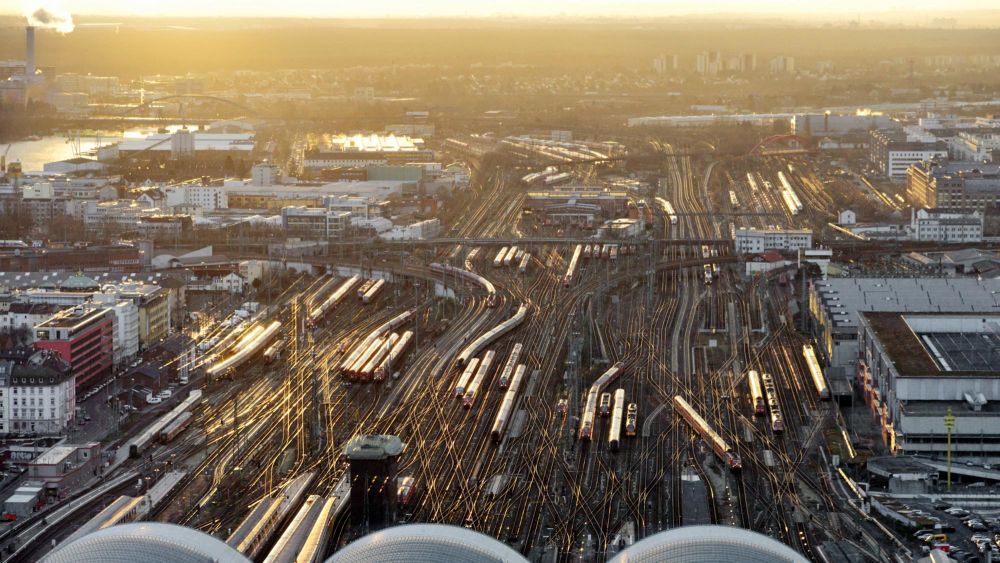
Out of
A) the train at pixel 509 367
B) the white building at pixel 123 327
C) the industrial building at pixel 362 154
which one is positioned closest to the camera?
the train at pixel 509 367

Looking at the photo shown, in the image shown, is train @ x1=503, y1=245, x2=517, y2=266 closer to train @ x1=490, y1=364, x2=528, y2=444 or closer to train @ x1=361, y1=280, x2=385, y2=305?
train @ x1=361, y1=280, x2=385, y2=305

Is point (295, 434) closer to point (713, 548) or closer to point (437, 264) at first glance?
point (713, 548)

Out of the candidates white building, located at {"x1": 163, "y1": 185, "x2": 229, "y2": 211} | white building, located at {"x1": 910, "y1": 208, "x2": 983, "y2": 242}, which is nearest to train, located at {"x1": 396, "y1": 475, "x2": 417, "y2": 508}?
white building, located at {"x1": 910, "y1": 208, "x2": 983, "y2": 242}

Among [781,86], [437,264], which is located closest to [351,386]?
[437,264]

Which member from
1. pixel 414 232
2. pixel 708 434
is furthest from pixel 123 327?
pixel 414 232

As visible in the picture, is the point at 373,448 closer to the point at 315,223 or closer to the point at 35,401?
the point at 35,401

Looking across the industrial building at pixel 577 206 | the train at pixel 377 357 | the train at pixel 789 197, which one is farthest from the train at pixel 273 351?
the train at pixel 789 197

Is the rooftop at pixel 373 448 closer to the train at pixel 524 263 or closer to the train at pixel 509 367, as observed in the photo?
the train at pixel 509 367

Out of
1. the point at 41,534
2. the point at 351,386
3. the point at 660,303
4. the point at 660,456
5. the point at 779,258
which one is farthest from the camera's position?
the point at 779,258
